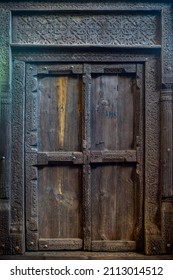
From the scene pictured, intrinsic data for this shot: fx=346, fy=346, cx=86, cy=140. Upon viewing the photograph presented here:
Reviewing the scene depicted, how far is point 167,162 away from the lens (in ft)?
8.91

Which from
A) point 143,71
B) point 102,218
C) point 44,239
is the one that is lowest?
point 44,239

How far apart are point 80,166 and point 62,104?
52cm

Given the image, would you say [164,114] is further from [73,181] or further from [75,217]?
[75,217]

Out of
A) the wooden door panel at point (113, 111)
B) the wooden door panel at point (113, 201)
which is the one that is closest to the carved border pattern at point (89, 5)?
the wooden door panel at point (113, 111)

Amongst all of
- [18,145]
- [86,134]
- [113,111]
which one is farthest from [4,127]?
[113,111]

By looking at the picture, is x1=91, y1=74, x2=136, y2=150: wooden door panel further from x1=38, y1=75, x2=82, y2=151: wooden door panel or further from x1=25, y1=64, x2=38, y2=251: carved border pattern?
x1=25, y1=64, x2=38, y2=251: carved border pattern

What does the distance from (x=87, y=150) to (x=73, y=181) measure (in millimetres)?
280

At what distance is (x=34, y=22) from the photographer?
9.05 feet

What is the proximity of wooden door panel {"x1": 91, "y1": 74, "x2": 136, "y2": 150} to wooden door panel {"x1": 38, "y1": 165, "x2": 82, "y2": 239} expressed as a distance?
366mm

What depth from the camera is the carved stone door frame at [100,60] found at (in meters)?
2.71

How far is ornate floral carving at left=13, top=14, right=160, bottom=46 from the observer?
2746mm

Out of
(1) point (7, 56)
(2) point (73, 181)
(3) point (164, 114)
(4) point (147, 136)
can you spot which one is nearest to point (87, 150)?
(2) point (73, 181)

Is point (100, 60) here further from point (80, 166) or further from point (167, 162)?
point (167, 162)

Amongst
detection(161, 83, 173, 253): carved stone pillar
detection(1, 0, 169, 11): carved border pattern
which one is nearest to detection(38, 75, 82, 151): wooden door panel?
detection(1, 0, 169, 11): carved border pattern
